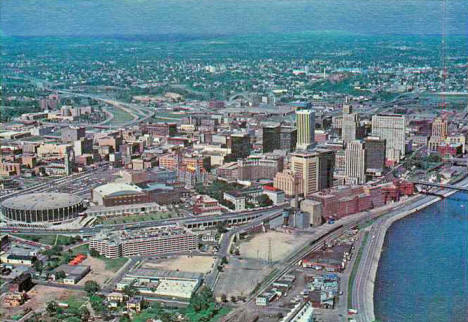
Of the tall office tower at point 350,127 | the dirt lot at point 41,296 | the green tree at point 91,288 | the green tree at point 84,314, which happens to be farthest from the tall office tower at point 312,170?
the green tree at point 84,314

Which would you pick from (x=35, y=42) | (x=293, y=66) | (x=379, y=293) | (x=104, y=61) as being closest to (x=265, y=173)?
(x=379, y=293)

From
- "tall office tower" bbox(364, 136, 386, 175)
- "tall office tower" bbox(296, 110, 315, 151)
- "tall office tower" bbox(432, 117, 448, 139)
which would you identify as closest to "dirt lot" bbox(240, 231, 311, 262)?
"tall office tower" bbox(364, 136, 386, 175)

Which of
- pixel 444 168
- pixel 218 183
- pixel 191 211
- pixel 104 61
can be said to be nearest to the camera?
pixel 191 211

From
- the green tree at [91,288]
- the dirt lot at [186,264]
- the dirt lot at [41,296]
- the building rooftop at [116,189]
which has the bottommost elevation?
the dirt lot at [186,264]

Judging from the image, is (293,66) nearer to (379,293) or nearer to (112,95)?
(112,95)

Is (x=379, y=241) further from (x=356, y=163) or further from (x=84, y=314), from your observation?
(x=84, y=314)

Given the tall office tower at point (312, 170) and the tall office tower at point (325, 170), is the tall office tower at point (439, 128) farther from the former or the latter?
the tall office tower at point (312, 170)
